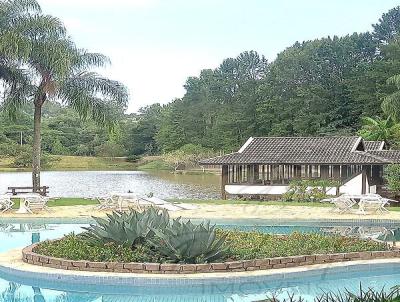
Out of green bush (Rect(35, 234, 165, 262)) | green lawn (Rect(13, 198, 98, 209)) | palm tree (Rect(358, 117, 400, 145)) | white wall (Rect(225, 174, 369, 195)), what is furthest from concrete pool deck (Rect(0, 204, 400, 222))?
palm tree (Rect(358, 117, 400, 145))

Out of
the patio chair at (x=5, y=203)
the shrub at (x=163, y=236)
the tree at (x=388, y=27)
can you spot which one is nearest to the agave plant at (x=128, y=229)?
the shrub at (x=163, y=236)

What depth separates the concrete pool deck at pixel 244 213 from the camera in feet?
60.4

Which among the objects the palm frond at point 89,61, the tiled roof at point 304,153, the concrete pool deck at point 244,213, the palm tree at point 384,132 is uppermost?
the palm frond at point 89,61

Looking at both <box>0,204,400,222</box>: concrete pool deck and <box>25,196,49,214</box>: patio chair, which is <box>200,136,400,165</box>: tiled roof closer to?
<box>0,204,400,222</box>: concrete pool deck

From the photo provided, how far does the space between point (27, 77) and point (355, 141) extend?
1416 centimetres

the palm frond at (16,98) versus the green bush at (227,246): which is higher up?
the palm frond at (16,98)

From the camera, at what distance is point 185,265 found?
31.5ft

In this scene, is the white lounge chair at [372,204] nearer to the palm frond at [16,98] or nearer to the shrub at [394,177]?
the shrub at [394,177]

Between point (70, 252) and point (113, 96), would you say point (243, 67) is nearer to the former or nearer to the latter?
point (113, 96)

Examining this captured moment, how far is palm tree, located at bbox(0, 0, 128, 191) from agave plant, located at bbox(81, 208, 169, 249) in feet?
45.9

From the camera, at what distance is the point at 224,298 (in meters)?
9.02

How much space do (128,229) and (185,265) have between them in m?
1.18

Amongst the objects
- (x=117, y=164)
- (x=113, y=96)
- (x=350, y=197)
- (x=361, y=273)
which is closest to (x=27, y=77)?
(x=113, y=96)

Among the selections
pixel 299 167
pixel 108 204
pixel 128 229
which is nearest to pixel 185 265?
pixel 128 229
